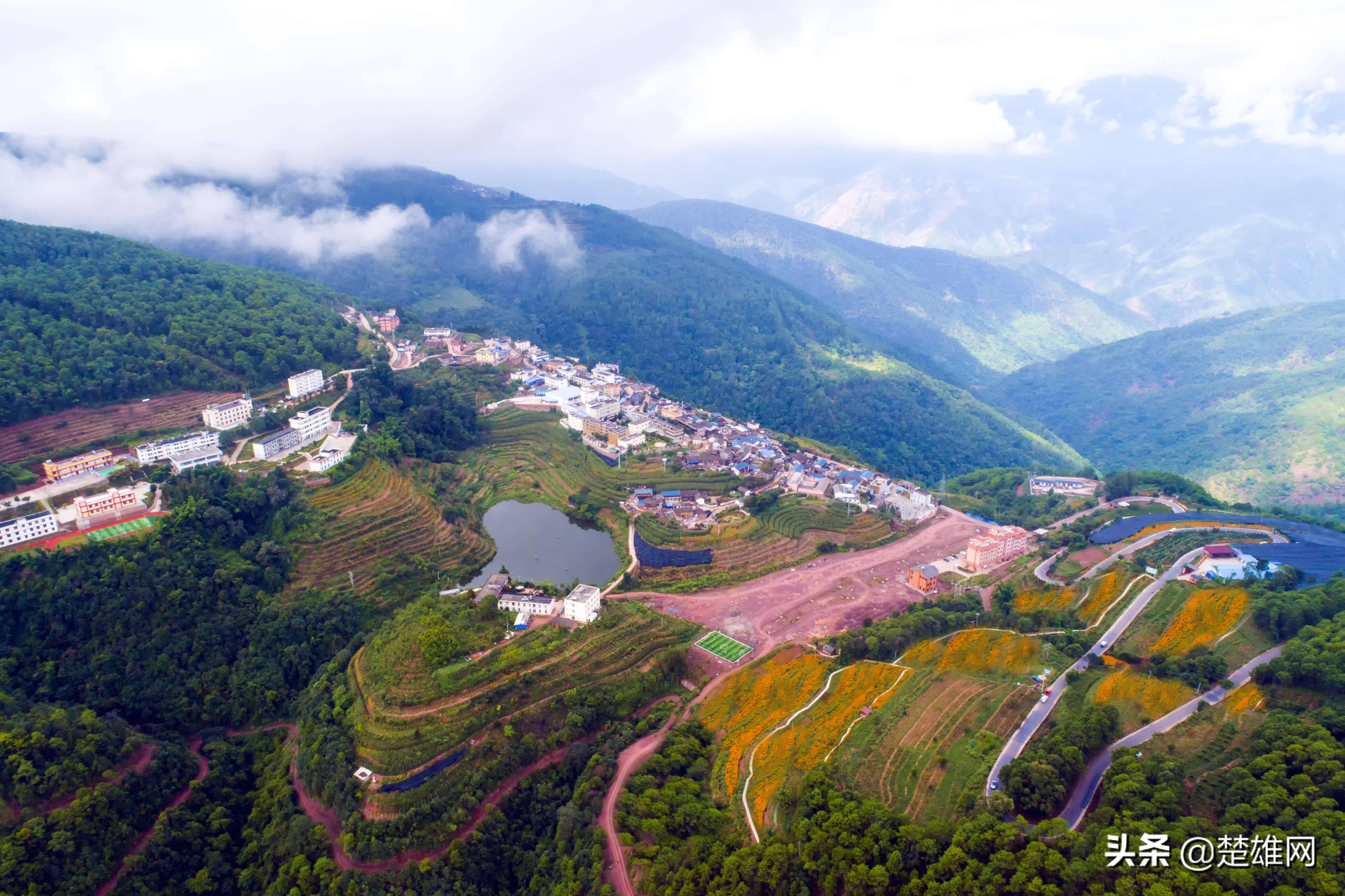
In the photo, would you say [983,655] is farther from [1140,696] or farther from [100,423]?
[100,423]

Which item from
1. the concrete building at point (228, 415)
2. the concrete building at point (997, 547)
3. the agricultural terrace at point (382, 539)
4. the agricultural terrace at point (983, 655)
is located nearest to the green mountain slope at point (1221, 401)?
the concrete building at point (997, 547)

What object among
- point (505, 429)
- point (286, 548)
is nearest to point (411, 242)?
point (505, 429)

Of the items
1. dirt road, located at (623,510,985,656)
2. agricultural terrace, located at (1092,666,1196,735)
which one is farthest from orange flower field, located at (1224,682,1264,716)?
dirt road, located at (623,510,985,656)

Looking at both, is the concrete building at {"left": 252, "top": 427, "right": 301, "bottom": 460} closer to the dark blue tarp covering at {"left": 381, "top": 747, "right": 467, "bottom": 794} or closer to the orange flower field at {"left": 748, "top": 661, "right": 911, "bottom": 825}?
the dark blue tarp covering at {"left": 381, "top": 747, "right": 467, "bottom": 794}

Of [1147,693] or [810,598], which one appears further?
[810,598]

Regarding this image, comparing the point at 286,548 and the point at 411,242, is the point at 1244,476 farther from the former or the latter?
the point at 411,242

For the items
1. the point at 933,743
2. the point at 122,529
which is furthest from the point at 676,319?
the point at 933,743
